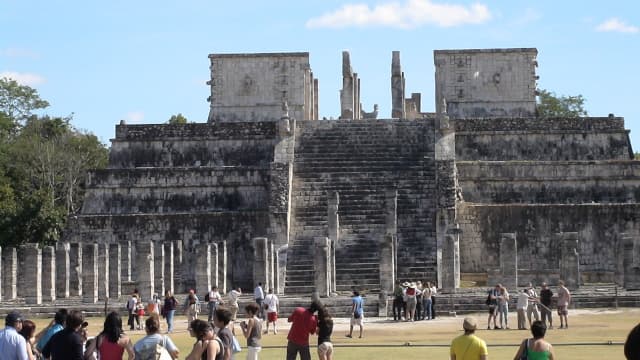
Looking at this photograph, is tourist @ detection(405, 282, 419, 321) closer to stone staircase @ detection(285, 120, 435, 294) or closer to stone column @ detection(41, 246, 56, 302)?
stone staircase @ detection(285, 120, 435, 294)

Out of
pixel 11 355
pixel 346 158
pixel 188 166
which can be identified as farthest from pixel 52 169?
pixel 11 355

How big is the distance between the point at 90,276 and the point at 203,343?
26085mm

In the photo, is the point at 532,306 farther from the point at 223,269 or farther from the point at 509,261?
the point at 223,269

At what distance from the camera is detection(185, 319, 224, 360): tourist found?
1394 cm

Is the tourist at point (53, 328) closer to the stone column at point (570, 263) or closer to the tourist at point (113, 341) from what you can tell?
the tourist at point (113, 341)

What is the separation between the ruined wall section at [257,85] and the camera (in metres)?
51.9

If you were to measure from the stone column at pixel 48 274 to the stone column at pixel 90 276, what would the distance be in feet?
3.42

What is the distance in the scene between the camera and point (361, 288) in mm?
39531

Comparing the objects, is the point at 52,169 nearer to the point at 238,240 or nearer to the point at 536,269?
the point at 238,240

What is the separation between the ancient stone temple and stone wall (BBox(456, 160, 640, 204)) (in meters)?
0.05

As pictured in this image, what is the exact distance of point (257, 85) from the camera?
171 feet

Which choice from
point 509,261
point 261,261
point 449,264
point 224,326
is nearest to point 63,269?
point 261,261

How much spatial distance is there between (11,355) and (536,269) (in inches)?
1197

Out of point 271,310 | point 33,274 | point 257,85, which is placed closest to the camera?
point 271,310
